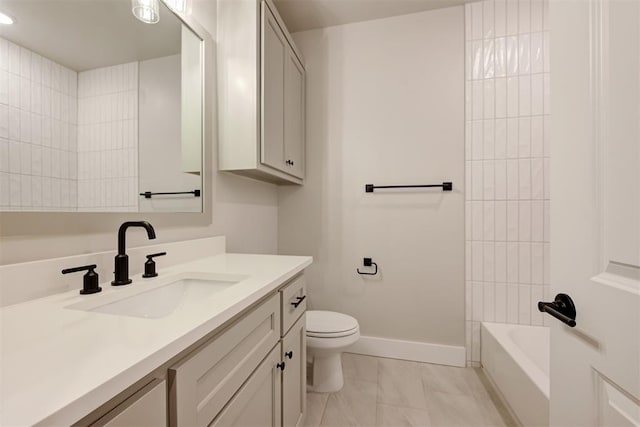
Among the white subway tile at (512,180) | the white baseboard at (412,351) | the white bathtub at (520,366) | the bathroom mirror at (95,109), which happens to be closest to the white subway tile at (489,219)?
the white subway tile at (512,180)

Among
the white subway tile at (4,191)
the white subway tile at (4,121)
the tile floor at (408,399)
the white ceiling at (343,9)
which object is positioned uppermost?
the white ceiling at (343,9)

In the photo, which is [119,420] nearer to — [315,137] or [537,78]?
[315,137]

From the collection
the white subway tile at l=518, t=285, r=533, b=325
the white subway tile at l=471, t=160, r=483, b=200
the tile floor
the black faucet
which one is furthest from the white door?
the white subway tile at l=518, t=285, r=533, b=325

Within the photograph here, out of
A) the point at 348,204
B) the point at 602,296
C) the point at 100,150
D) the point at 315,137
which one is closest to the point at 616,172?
the point at 602,296

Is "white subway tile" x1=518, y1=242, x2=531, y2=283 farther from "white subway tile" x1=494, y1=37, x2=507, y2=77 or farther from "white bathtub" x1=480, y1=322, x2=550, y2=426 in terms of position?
"white subway tile" x1=494, y1=37, x2=507, y2=77

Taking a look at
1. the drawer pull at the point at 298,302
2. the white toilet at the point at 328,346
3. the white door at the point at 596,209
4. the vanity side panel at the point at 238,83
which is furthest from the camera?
the white toilet at the point at 328,346

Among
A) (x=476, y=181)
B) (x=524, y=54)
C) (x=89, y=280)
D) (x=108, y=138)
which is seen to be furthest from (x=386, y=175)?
(x=89, y=280)

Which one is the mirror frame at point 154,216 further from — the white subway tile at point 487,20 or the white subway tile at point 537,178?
the white subway tile at point 537,178

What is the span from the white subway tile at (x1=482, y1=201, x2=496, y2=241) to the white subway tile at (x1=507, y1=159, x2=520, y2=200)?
5.0 inches

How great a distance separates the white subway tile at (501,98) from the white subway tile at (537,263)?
920 millimetres

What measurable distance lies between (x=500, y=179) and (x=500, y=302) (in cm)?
85

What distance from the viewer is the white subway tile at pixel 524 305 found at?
1804 millimetres

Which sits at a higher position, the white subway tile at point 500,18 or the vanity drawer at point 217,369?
the white subway tile at point 500,18

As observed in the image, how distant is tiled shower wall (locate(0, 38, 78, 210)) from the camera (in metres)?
0.66
